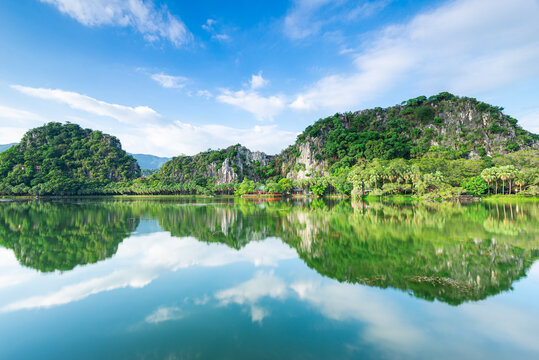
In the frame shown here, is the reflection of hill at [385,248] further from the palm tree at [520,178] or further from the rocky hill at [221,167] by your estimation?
the rocky hill at [221,167]

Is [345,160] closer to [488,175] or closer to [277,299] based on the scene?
[488,175]

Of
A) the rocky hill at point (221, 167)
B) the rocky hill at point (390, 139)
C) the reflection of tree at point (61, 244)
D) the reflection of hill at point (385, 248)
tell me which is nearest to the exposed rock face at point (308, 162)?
the rocky hill at point (390, 139)

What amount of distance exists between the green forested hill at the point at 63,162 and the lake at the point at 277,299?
336 feet

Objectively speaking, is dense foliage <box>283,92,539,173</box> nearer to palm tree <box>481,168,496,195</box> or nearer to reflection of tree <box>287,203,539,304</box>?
palm tree <box>481,168,496,195</box>

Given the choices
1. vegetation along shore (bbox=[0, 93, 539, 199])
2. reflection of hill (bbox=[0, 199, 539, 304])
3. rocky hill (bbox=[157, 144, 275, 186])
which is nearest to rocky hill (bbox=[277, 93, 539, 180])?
vegetation along shore (bbox=[0, 93, 539, 199])

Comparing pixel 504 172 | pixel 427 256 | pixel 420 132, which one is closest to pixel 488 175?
pixel 504 172

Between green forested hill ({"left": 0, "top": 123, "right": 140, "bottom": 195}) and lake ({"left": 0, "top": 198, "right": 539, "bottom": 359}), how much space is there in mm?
102289

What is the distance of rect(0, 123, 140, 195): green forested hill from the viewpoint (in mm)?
93856

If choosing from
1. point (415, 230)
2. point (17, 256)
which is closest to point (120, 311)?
point (17, 256)

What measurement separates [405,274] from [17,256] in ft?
56.8

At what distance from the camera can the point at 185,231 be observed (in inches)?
721

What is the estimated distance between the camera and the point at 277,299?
24.2 ft

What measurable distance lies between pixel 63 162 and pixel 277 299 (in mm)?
151510

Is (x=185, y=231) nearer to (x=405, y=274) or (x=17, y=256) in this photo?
(x=17, y=256)
